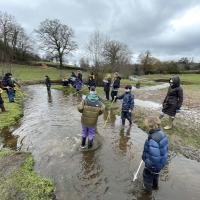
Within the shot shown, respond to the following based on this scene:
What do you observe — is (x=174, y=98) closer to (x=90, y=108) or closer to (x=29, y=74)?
(x=90, y=108)

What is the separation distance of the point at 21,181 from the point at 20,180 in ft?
0.22

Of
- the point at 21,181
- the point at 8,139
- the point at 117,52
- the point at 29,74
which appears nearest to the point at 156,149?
the point at 21,181

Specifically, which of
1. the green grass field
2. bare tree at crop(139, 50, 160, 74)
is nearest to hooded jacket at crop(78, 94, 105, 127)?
the green grass field

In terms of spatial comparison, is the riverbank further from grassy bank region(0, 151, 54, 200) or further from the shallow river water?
the shallow river water

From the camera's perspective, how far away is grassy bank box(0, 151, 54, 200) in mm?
5711

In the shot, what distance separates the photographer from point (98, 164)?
25.3ft

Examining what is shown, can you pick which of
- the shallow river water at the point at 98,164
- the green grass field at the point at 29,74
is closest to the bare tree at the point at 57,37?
the green grass field at the point at 29,74

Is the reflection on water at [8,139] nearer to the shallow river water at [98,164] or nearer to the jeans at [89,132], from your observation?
the shallow river water at [98,164]

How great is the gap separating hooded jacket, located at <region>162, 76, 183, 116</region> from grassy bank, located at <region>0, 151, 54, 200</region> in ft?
21.1

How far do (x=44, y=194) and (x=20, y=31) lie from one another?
68723 mm

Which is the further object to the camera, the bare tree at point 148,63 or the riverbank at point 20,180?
the bare tree at point 148,63

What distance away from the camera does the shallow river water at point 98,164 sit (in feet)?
20.4

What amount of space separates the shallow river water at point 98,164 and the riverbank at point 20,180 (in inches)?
11.5

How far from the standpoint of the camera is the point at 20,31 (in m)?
68.1
